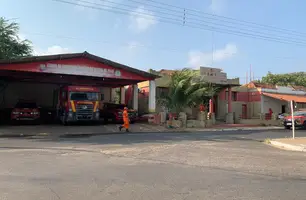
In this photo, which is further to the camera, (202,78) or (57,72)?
(202,78)

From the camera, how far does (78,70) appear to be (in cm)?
2323

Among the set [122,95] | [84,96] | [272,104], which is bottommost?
[272,104]

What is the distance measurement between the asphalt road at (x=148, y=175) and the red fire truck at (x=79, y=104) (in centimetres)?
1122

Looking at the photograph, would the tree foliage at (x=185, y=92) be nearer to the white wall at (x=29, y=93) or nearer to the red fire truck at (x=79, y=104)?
the red fire truck at (x=79, y=104)

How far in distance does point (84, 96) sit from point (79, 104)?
2.79ft

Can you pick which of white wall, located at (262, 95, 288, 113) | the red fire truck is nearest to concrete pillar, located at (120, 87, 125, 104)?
the red fire truck

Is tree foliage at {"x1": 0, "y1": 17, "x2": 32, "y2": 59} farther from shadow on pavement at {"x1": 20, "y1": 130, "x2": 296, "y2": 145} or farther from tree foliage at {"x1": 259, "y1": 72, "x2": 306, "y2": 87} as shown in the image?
tree foliage at {"x1": 259, "y1": 72, "x2": 306, "y2": 87}

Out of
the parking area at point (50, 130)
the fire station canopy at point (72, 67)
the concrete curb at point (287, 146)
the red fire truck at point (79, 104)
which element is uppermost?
the fire station canopy at point (72, 67)

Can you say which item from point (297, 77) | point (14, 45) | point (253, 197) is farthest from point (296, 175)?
point (297, 77)

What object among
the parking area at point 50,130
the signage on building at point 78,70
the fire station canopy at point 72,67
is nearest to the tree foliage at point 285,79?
the fire station canopy at point 72,67

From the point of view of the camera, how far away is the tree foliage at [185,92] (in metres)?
24.8

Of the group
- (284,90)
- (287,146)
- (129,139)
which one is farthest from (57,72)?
(284,90)

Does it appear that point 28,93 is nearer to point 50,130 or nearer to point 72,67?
point 72,67

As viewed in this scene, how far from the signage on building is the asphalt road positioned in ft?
43.4
